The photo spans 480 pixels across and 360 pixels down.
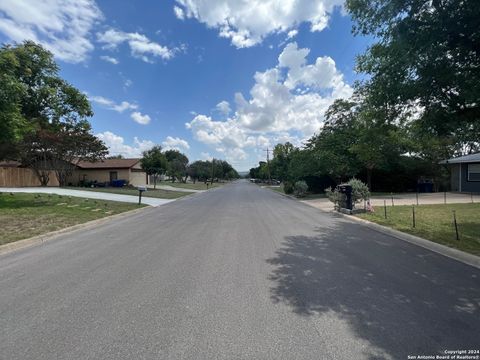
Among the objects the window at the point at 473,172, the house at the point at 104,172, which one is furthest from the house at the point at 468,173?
the house at the point at 104,172

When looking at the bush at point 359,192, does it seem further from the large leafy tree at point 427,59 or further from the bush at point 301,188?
the bush at point 301,188

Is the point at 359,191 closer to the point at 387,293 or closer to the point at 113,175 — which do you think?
the point at 387,293

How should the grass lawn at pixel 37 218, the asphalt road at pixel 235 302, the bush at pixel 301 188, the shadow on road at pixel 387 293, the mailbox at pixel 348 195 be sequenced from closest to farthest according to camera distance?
the asphalt road at pixel 235 302 < the shadow on road at pixel 387 293 < the grass lawn at pixel 37 218 < the mailbox at pixel 348 195 < the bush at pixel 301 188

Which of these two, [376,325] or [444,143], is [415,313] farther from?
[444,143]

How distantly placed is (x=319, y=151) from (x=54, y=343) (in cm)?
2932

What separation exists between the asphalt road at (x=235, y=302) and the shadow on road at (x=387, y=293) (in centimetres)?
2

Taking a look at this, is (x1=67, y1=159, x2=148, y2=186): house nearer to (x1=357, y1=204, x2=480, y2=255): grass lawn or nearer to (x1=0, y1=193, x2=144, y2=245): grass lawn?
(x1=0, y1=193, x2=144, y2=245): grass lawn

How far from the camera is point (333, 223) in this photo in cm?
1254

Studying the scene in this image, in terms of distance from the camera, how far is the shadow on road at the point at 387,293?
11.3 ft

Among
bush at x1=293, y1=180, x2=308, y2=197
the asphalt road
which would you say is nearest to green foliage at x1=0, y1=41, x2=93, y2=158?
the asphalt road

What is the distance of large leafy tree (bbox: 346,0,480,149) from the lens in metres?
7.27

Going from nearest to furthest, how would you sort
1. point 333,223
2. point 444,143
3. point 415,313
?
point 415,313 → point 333,223 → point 444,143

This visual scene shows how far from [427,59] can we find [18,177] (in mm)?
37611

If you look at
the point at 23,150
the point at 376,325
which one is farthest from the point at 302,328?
the point at 23,150
